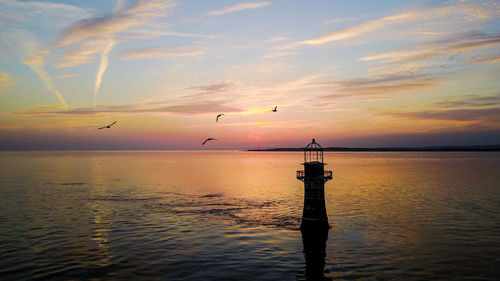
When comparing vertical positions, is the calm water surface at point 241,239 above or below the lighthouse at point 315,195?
below

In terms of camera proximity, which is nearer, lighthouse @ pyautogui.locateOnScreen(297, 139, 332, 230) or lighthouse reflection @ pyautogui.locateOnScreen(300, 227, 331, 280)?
lighthouse reflection @ pyautogui.locateOnScreen(300, 227, 331, 280)

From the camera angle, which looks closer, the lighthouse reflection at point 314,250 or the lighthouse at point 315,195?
the lighthouse reflection at point 314,250

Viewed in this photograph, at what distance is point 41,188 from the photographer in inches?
2594

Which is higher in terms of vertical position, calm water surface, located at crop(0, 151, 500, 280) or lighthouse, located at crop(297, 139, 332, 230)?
lighthouse, located at crop(297, 139, 332, 230)

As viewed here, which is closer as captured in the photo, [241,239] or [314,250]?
[314,250]

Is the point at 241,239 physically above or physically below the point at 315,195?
below

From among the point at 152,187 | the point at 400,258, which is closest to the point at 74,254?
the point at 400,258

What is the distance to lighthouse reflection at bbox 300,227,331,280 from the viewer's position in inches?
907

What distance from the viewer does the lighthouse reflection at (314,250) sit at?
23.0m

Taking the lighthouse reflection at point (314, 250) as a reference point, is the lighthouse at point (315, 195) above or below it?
above

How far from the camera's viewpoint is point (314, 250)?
90.8 feet

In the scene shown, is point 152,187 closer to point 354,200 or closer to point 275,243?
point 354,200

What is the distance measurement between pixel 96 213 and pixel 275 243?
24245mm

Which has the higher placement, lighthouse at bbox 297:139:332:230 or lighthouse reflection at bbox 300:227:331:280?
lighthouse at bbox 297:139:332:230
